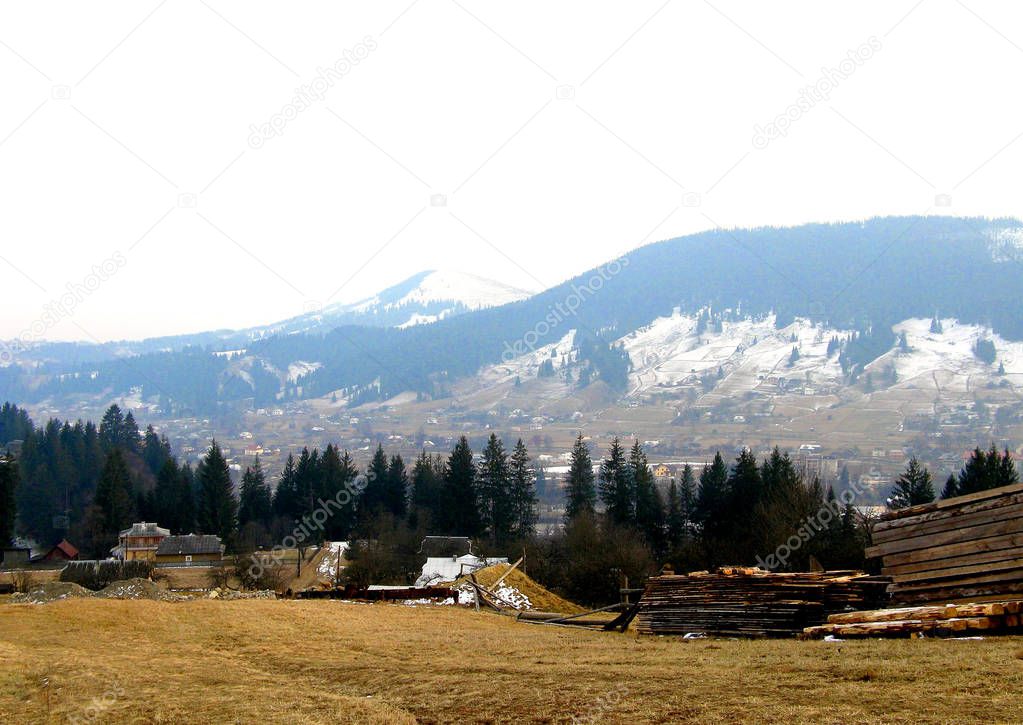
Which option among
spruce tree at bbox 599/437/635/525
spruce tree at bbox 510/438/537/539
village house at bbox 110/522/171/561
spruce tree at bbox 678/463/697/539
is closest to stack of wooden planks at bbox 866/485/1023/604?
spruce tree at bbox 678/463/697/539

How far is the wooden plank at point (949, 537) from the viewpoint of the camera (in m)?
17.2

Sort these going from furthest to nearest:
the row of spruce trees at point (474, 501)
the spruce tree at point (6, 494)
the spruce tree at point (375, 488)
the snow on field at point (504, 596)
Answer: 1. the spruce tree at point (375, 488)
2. the spruce tree at point (6, 494)
3. the row of spruce trees at point (474, 501)
4. the snow on field at point (504, 596)

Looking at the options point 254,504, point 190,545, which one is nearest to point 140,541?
point 190,545

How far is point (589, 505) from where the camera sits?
70.2 metres

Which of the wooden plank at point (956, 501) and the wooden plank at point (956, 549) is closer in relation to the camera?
the wooden plank at point (956, 549)

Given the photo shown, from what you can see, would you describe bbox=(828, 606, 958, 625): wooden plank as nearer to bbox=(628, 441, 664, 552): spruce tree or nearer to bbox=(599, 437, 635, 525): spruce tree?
bbox=(628, 441, 664, 552): spruce tree

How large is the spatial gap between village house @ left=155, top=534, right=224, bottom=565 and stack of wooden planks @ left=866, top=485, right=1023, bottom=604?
60178mm

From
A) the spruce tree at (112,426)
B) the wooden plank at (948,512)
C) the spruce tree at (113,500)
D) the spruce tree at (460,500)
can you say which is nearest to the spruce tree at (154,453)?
the spruce tree at (112,426)

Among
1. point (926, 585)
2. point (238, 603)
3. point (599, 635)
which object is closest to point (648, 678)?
point (926, 585)

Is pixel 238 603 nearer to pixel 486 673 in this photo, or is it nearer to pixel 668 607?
pixel 668 607

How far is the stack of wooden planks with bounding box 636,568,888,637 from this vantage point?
20312 millimetres

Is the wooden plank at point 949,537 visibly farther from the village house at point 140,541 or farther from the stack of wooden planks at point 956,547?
the village house at point 140,541

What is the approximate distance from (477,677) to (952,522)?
991 centimetres

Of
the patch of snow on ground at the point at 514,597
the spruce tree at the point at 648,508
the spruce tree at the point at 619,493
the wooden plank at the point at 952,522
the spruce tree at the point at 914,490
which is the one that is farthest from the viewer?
→ the spruce tree at the point at 619,493
